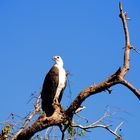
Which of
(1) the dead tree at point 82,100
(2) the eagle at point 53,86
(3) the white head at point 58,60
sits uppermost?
(3) the white head at point 58,60

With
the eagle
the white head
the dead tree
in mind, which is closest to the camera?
the dead tree

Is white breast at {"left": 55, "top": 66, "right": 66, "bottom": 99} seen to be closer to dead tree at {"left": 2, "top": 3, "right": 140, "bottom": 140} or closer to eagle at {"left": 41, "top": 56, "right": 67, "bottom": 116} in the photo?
eagle at {"left": 41, "top": 56, "right": 67, "bottom": 116}

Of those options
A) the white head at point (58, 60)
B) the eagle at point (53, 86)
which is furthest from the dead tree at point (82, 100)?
the white head at point (58, 60)

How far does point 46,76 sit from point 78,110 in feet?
9.71

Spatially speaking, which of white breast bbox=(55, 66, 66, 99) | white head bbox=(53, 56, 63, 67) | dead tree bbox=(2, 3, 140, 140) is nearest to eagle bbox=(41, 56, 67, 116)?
white breast bbox=(55, 66, 66, 99)

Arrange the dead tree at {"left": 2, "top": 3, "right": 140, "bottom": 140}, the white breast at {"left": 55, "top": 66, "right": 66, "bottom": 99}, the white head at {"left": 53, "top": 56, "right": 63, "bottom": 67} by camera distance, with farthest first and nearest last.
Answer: the white head at {"left": 53, "top": 56, "right": 63, "bottom": 67}, the white breast at {"left": 55, "top": 66, "right": 66, "bottom": 99}, the dead tree at {"left": 2, "top": 3, "right": 140, "bottom": 140}

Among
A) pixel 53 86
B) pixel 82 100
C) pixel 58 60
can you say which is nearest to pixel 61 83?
pixel 53 86

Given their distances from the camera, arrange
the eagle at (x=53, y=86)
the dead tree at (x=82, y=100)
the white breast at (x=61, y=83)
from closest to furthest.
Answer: the dead tree at (x=82, y=100)
the eagle at (x=53, y=86)
the white breast at (x=61, y=83)

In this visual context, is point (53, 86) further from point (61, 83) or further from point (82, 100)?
point (82, 100)

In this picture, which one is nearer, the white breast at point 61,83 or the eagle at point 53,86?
the eagle at point 53,86

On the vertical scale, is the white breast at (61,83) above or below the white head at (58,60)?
below

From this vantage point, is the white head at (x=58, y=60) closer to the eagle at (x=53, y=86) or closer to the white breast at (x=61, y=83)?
the eagle at (x=53, y=86)

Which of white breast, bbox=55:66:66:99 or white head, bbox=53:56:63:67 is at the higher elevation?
white head, bbox=53:56:63:67

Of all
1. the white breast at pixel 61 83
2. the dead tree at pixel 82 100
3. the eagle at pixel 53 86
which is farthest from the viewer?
the white breast at pixel 61 83
